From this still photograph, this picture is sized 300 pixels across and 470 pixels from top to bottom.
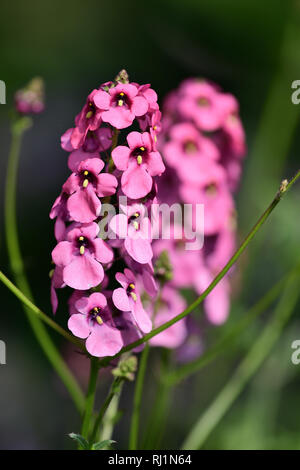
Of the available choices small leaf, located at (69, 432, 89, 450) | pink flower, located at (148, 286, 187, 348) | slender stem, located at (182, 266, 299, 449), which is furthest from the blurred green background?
small leaf, located at (69, 432, 89, 450)

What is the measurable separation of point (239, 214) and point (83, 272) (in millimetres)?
1400

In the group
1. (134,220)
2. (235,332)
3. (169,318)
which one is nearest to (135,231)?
(134,220)

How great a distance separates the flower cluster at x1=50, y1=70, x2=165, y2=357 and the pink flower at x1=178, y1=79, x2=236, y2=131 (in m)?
0.60

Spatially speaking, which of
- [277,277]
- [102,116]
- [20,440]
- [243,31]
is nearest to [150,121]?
[102,116]

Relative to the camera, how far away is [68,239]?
2.97 ft

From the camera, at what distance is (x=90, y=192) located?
2.87 ft

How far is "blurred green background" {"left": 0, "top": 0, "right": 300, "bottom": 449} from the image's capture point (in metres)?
1.94

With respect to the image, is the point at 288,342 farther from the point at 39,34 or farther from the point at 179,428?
the point at 39,34

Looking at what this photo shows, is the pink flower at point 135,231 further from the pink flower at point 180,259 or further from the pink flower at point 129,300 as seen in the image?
the pink flower at point 180,259

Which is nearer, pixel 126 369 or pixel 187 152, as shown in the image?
pixel 126 369

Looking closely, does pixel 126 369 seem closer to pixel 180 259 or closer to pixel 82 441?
pixel 82 441

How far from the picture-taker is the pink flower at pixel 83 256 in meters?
0.88

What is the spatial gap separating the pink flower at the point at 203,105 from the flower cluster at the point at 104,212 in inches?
23.5

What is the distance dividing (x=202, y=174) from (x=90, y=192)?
0.64 m
